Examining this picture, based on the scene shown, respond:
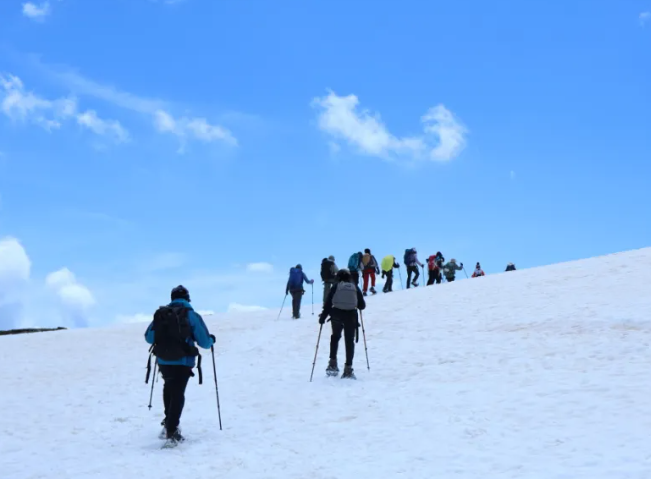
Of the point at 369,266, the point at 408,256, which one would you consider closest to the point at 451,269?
the point at 408,256

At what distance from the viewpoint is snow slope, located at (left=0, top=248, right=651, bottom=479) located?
28.0ft

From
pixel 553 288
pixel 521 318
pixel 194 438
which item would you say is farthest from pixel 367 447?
pixel 553 288

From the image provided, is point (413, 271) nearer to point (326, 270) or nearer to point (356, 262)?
point (356, 262)

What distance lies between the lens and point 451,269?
1323 inches

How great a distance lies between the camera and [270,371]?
15.7 meters

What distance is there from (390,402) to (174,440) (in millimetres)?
3974

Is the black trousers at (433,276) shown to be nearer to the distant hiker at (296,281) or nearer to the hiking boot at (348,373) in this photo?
the distant hiker at (296,281)

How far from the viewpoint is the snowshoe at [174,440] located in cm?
963

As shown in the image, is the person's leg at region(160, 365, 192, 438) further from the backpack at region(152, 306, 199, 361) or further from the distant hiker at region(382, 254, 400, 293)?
the distant hiker at region(382, 254, 400, 293)

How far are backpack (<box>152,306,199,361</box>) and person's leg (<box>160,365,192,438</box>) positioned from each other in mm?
205

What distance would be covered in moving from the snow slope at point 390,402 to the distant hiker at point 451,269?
10479mm

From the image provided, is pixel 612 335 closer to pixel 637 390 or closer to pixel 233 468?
pixel 637 390

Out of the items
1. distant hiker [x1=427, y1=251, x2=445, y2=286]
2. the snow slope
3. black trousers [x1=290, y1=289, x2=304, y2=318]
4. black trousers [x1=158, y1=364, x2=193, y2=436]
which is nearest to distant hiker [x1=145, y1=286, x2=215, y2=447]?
black trousers [x1=158, y1=364, x2=193, y2=436]

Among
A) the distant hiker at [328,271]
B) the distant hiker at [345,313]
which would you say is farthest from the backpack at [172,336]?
the distant hiker at [328,271]
